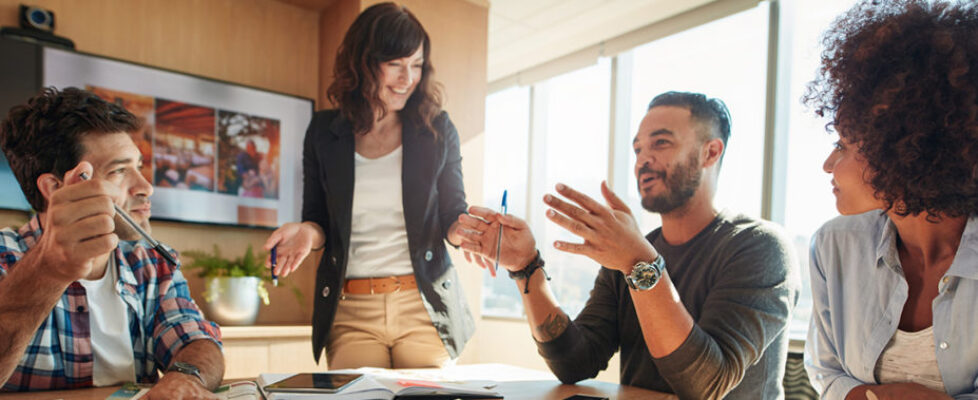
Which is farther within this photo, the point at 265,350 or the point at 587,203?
the point at 265,350

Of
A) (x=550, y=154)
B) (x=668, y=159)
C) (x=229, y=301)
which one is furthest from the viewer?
(x=550, y=154)

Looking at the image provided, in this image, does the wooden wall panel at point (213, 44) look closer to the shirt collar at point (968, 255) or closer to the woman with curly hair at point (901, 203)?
the woman with curly hair at point (901, 203)

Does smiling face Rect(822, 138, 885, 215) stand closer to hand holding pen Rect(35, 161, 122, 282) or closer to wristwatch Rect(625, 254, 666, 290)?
wristwatch Rect(625, 254, 666, 290)

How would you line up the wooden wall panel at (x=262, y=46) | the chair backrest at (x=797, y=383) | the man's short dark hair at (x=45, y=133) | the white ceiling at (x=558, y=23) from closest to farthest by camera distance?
the man's short dark hair at (x=45, y=133)
the chair backrest at (x=797, y=383)
the wooden wall panel at (x=262, y=46)
the white ceiling at (x=558, y=23)

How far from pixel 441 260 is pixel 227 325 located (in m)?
1.39

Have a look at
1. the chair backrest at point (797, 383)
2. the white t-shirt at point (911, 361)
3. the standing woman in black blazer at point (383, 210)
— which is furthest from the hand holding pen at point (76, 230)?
the chair backrest at point (797, 383)

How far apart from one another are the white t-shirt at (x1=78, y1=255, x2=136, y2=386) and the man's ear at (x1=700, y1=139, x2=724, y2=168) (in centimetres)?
143

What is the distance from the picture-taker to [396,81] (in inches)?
73.5

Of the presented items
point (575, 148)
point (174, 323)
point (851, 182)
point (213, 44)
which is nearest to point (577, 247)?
point (851, 182)

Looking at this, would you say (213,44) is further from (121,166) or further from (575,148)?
(575,148)

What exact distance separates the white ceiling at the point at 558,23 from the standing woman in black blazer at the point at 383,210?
1.76 metres

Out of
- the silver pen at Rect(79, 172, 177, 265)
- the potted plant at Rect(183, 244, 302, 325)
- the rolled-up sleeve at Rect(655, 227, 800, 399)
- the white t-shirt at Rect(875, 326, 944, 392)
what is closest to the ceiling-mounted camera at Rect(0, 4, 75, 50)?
the potted plant at Rect(183, 244, 302, 325)

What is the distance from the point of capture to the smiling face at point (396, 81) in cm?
187

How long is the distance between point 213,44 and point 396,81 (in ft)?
5.36
